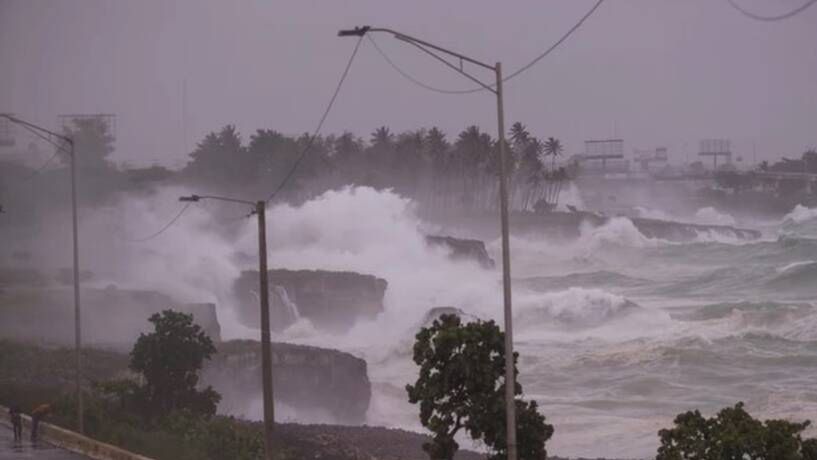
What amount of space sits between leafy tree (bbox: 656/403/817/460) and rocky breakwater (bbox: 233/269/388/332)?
48.9 metres

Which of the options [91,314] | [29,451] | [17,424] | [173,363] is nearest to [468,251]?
[91,314]


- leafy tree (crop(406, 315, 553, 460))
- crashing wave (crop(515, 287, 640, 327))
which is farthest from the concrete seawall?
crashing wave (crop(515, 287, 640, 327))

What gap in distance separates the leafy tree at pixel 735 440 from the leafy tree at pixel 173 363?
17233 mm

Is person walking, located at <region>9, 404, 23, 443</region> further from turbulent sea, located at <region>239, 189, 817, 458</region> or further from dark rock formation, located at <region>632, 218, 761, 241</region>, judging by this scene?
dark rock formation, located at <region>632, 218, 761, 241</region>

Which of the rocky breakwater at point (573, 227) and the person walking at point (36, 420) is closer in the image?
the person walking at point (36, 420)

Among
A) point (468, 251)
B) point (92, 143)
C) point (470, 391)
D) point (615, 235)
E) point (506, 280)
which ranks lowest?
point (470, 391)

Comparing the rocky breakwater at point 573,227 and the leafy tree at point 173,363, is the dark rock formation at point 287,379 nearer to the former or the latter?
the leafy tree at point 173,363

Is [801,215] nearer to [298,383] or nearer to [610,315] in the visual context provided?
[610,315]

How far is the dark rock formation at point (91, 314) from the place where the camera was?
54344 millimetres

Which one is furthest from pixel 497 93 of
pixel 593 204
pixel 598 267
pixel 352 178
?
pixel 593 204

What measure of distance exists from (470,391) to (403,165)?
353 feet

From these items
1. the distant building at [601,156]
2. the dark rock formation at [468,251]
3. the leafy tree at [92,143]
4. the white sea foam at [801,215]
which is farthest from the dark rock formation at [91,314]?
the distant building at [601,156]

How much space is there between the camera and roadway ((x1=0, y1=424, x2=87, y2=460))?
2919cm

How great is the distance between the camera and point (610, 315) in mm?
68688
